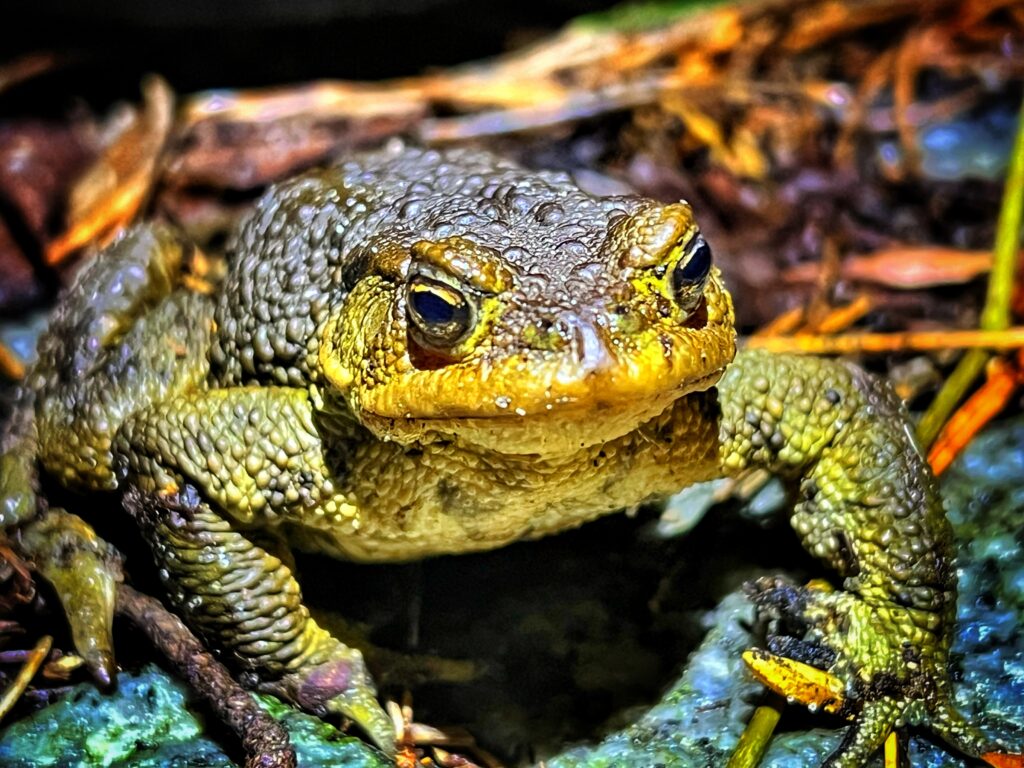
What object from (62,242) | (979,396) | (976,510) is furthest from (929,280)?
(62,242)

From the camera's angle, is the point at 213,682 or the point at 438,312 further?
the point at 213,682

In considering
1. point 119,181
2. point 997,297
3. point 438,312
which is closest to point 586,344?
point 438,312

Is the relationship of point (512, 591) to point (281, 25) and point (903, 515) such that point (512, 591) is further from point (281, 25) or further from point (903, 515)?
point (281, 25)

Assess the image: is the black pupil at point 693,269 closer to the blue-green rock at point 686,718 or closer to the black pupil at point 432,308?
the black pupil at point 432,308

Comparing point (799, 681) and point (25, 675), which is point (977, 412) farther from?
point (25, 675)

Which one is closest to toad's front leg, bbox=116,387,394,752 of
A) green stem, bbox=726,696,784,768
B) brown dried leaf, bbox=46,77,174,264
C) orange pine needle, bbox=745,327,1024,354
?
green stem, bbox=726,696,784,768

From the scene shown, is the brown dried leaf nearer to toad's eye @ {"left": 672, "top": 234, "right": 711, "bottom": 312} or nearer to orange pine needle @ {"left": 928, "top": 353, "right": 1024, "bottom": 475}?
toad's eye @ {"left": 672, "top": 234, "right": 711, "bottom": 312}
